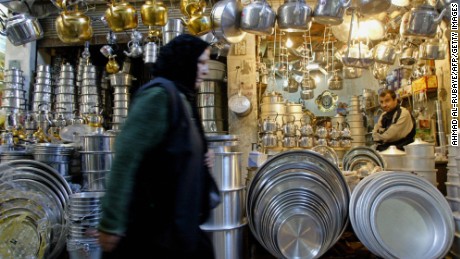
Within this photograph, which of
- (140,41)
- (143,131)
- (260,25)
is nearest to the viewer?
(143,131)

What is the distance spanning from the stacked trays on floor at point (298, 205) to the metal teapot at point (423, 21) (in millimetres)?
1412

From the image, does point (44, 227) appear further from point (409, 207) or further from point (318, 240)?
point (409, 207)

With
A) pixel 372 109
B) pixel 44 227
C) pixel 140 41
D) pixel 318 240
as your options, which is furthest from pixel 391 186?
pixel 372 109

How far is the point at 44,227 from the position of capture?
226cm

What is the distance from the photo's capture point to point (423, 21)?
2.74 metres

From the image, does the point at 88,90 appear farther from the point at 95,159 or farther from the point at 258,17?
the point at 258,17

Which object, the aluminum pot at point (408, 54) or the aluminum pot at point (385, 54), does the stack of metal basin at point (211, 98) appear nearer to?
the aluminum pot at point (385, 54)

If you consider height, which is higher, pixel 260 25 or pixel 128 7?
pixel 128 7

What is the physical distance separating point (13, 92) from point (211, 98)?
8.95 ft

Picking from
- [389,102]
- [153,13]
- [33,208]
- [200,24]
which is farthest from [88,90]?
[389,102]

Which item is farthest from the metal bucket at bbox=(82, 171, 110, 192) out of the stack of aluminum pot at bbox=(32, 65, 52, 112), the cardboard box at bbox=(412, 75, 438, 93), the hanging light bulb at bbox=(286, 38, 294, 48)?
the cardboard box at bbox=(412, 75, 438, 93)

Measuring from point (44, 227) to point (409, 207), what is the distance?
97.9 inches

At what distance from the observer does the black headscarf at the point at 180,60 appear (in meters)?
1.23

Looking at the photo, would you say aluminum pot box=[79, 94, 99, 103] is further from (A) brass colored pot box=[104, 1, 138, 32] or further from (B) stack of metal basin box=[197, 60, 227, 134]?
(A) brass colored pot box=[104, 1, 138, 32]
